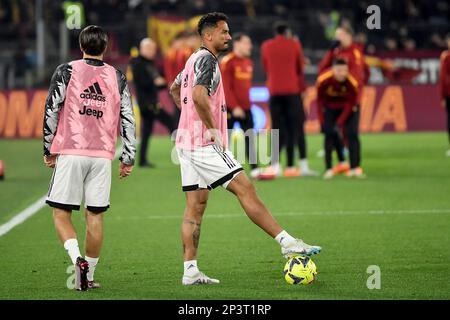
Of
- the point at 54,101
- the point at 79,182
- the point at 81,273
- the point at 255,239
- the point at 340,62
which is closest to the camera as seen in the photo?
the point at 81,273

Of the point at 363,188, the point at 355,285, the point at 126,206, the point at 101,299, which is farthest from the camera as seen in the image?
the point at 363,188

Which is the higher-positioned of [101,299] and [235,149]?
[235,149]

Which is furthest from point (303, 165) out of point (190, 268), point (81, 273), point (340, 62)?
point (81, 273)

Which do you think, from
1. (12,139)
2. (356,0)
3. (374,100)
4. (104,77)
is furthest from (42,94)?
(104,77)

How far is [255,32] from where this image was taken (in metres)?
33.3

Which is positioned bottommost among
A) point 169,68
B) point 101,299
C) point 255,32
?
point 101,299

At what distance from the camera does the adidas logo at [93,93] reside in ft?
29.2

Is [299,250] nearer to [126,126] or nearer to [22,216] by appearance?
[126,126]

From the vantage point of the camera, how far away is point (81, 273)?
8688mm

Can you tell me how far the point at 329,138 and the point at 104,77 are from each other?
9.52 m

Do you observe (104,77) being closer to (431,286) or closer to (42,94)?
(431,286)

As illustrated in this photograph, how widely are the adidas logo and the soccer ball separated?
2030mm

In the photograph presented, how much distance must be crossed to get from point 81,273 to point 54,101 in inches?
54.3

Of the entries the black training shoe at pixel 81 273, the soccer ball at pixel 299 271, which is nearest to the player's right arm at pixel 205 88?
the soccer ball at pixel 299 271
